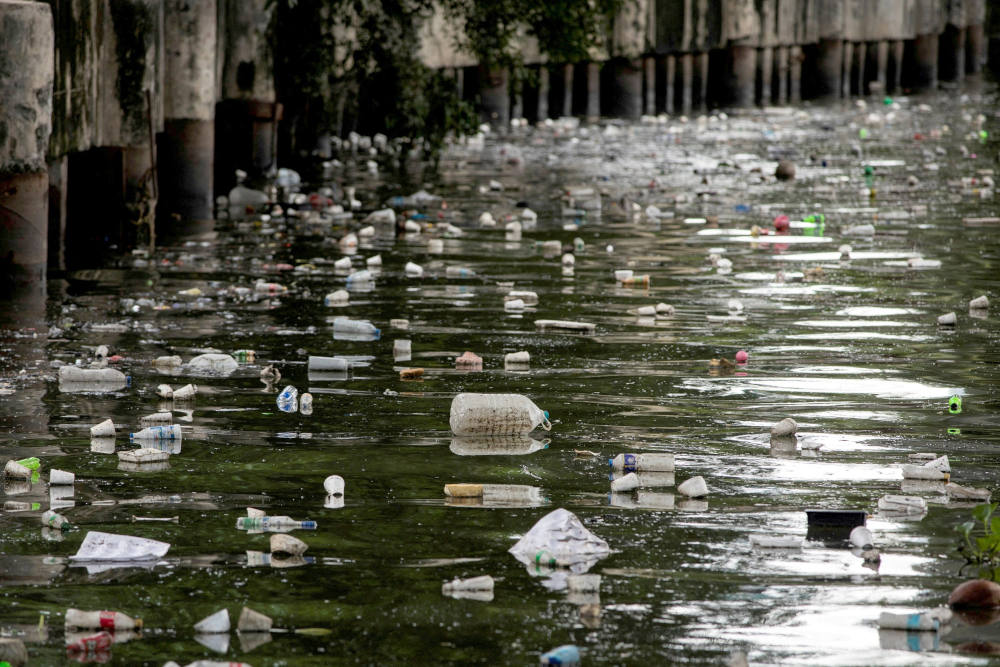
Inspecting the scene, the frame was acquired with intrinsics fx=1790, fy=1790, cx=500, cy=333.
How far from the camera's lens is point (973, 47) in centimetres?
4944

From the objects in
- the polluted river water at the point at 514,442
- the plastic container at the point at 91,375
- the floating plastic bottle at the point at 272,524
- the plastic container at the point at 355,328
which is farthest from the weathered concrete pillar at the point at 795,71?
the floating plastic bottle at the point at 272,524

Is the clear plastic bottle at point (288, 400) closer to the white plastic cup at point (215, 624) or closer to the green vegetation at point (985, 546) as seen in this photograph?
the white plastic cup at point (215, 624)

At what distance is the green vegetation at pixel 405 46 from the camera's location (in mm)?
16016

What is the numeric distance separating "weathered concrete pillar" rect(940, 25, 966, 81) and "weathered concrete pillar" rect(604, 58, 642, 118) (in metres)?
17.5

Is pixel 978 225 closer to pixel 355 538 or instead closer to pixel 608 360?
pixel 608 360

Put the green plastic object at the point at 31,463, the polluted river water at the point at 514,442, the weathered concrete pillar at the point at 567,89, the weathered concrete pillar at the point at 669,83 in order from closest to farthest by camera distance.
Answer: the polluted river water at the point at 514,442 → the green plastic object at the point at 31,463 → the weathered concrete pillar at the point at 567,89 → the weathered concrete pillar at the point at 669,83

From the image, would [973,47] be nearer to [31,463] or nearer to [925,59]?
[925,59]

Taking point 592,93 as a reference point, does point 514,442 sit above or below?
below

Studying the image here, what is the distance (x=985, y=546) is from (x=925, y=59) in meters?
41.5

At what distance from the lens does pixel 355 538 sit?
5.01 metres

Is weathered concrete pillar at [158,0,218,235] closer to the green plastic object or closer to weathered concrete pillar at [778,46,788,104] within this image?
A: the green plastic object

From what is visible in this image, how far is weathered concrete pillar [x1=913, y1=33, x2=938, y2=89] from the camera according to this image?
44.3 metres

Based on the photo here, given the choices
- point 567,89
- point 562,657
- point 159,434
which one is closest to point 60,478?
point 159,434

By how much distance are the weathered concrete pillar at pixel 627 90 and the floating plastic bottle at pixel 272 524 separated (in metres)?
26.9
